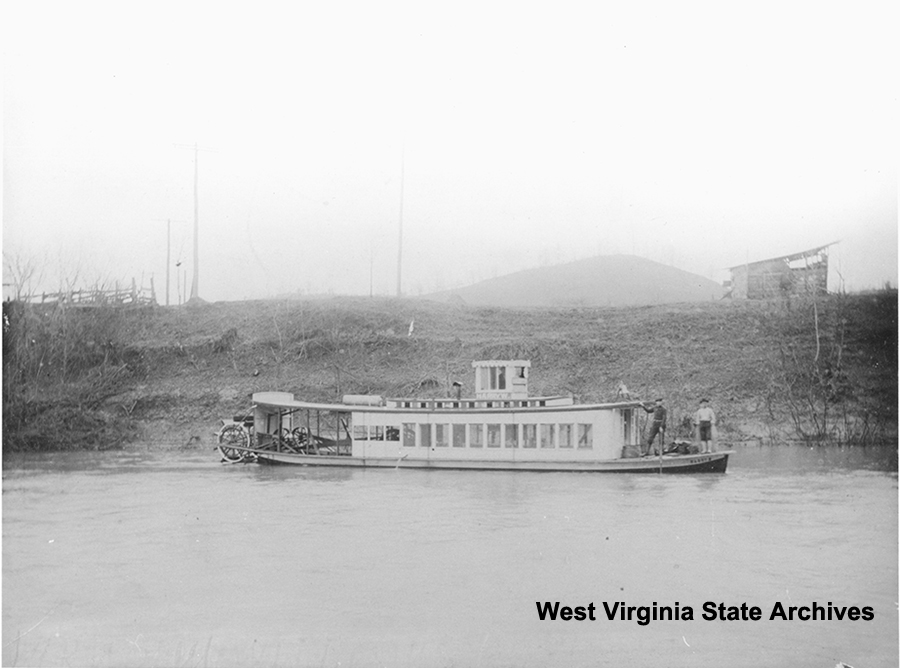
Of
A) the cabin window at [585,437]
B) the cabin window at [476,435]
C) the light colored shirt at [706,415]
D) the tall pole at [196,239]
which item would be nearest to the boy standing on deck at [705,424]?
the light colored shirt at [706,415]

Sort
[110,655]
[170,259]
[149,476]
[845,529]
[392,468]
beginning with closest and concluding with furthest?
[110,655] → [845,529] → [170,259] → [149,476] → [392,468]

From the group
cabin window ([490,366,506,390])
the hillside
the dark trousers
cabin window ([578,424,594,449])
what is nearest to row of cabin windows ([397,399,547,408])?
cabin window ([490,366,506,390])

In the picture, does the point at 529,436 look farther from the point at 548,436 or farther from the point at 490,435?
the point at 490,435

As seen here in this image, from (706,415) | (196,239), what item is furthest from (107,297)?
(706,415)

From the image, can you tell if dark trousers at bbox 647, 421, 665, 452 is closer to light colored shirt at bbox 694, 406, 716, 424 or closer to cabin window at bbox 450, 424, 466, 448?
light colored shirt at bbox 694, 406, 716, 424

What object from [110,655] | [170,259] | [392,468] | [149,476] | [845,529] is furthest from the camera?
[392,468]

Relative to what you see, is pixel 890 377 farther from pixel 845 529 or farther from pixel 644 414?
pixel 644 414

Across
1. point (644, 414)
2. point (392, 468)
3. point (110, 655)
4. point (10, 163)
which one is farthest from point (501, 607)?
point (10, 163)
